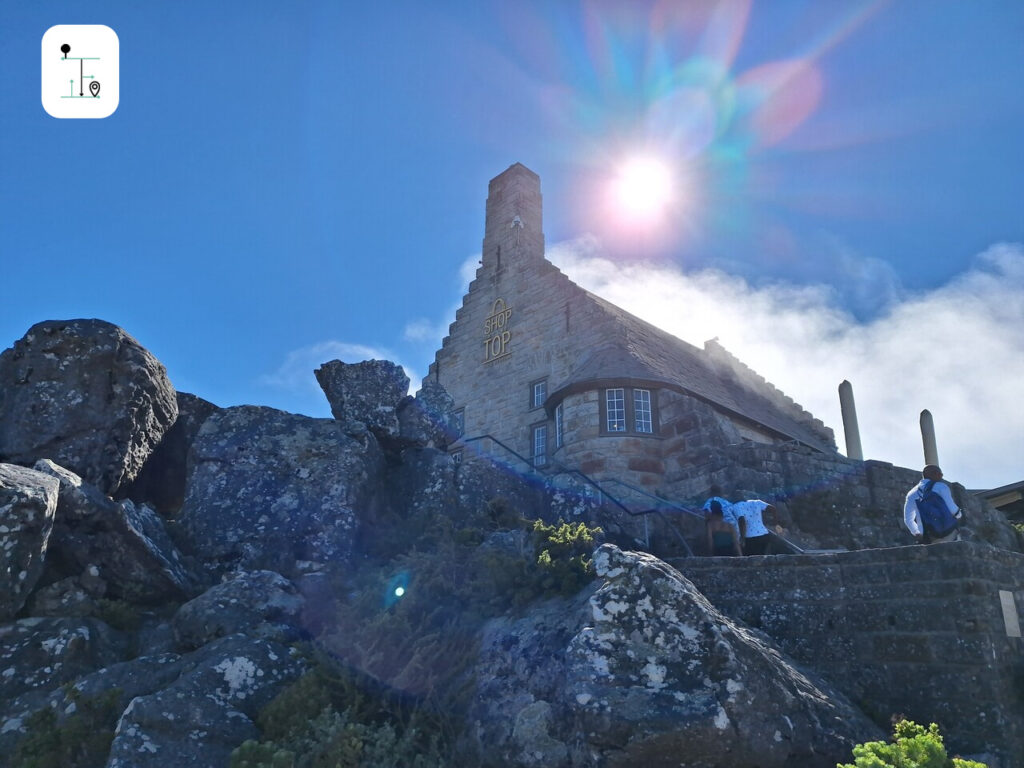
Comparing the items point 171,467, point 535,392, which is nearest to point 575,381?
point 535,392

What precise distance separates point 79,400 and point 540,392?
40.4ft

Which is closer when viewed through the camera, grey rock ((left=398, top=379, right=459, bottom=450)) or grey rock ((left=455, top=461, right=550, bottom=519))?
grey rock ((left=455, top=461, right=550, bottom=519))

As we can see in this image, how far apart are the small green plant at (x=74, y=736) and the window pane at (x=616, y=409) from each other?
1129 centimetres

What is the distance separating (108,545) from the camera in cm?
739

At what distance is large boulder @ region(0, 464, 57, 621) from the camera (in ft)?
21.2

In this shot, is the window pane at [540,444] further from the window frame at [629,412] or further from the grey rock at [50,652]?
the grey rock at [50,652]

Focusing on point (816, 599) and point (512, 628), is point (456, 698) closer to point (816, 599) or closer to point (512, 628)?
point (512, 628)

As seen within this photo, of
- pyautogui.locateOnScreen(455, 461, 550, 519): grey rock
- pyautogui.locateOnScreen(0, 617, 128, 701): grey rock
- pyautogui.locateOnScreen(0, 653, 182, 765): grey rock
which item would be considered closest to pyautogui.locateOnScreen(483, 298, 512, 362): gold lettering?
pyautogui.locateOnScreen(455, 461, 550, 519): grey rock

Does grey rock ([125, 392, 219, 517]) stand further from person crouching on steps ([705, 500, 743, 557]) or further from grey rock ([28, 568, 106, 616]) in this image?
person crouching on steps ([705, 500, 743, 557])

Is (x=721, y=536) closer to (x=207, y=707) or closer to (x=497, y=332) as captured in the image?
(x=207, y=707)

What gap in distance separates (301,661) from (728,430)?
1113 centimetres

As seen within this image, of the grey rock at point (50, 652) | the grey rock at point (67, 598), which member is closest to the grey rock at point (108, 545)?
the grey rock at point (67, 598)

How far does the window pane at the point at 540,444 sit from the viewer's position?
1870cm

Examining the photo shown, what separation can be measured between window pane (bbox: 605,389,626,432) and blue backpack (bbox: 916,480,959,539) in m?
7.82
